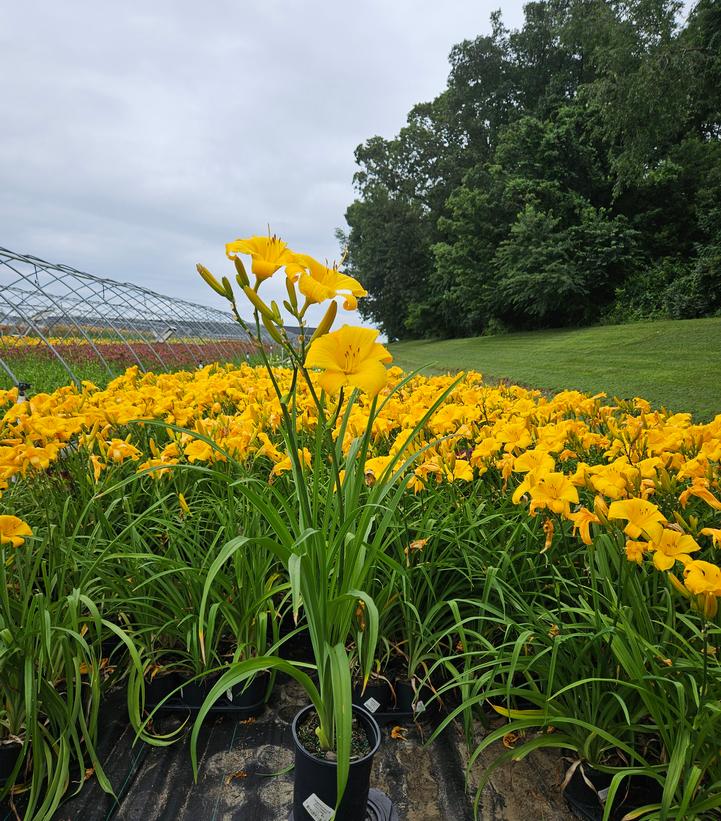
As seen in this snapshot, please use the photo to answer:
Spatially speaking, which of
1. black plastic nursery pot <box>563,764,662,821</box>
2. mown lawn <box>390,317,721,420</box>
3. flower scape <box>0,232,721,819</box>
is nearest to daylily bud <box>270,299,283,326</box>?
flower scape <box>0,232,721,819</box>

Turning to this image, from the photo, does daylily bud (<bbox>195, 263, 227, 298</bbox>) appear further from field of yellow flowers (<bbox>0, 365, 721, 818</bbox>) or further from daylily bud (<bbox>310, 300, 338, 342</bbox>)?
field of yellow flowers (<bbox>0, 365, 721, 818</bbox>)

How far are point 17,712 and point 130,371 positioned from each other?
2518 millimetres

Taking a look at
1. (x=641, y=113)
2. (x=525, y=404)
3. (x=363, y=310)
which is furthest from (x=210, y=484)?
(x=363, y=310)

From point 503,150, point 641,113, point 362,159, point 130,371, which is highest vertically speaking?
point 362,159

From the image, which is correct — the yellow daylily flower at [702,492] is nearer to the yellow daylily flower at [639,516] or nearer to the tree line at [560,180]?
the yellow daylily flower at [639,516]

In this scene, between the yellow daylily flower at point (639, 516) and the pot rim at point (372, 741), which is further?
the yellow daylily flower at point (639, 516)

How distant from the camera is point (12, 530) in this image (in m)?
1.34

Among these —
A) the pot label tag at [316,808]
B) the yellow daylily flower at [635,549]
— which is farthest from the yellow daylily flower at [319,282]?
the pot label tag at [316,808]

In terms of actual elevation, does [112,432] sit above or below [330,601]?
above

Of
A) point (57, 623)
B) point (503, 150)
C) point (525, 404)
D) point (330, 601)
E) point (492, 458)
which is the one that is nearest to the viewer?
point (330, 601)

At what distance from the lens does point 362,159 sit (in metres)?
32.0

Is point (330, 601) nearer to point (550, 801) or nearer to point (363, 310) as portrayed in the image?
point (550, 801)

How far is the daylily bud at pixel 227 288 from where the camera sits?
102cm

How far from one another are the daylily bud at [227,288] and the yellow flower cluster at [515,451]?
33cm
